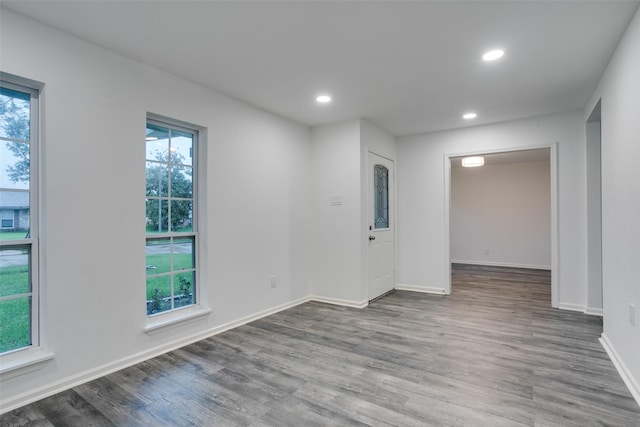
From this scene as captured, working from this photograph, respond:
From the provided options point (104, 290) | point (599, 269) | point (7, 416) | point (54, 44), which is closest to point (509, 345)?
point (599, 269)

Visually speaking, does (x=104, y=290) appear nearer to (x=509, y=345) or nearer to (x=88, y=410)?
(x=88, y=410)

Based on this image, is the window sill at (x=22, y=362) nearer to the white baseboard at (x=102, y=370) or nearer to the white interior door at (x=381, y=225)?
the white baseboard at (x=102, y=370)

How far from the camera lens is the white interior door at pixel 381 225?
465cm

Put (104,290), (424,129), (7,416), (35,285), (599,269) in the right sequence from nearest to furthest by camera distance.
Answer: (7,416) → (35,285) → (104,290) → (599,269) → (424,129)

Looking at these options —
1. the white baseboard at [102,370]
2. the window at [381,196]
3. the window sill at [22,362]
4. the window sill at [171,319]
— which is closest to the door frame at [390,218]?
the window at [381,196]

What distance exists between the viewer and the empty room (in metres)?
2.13

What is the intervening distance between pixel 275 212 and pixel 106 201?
192cm

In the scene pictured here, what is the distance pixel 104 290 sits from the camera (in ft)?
8.37

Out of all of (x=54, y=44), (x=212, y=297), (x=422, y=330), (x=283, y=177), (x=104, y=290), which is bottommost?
(x=422, y=330)

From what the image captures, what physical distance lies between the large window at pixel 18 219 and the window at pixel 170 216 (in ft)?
2.58

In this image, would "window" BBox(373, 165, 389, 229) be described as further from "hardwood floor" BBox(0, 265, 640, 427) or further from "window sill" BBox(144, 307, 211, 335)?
"window sill" BBox(144, 307, 211, 335)

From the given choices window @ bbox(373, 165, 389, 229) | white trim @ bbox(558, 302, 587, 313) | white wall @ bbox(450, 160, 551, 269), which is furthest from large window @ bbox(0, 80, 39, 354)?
white wall @ bbox(450, 160, 551, 269)

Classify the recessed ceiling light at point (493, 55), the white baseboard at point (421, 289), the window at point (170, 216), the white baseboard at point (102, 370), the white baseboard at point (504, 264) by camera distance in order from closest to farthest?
the white baseboard at point (102, 370)
the recessed ceiling light at point (493, 55)
the window at point (170, 216)
the white baseboard at point (421, 289)
the white baseboard at point (504, 264)

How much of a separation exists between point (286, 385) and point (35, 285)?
71.2 inches
